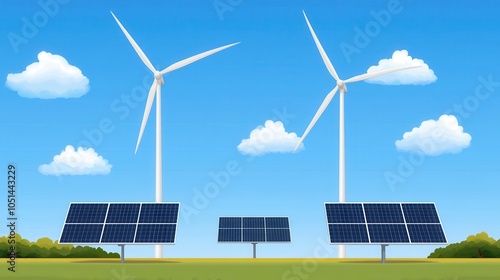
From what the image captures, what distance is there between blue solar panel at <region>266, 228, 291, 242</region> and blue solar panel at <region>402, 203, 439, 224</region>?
1738 centimetres

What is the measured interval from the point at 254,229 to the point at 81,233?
21.6 meters

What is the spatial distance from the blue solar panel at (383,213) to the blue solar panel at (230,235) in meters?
17.0

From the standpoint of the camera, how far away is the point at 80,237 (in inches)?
1866

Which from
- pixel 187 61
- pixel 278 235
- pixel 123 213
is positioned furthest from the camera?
pixel 278 235

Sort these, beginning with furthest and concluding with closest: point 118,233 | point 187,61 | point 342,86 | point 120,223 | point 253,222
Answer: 1. point 253,222
2. point 187,61
3. point 342,86
4. point 120,223
5. point 118,233

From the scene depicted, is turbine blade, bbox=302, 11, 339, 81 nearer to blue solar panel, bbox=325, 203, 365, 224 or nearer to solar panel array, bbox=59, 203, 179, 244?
blue solar panel, bbox=325, 203, 365, 224

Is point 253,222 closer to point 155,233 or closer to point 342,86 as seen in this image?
point 342,86

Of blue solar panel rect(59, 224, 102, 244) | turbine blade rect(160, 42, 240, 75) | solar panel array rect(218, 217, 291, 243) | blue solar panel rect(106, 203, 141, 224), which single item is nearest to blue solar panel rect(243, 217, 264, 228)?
solar panel array rect(218, 217, 291, 243)

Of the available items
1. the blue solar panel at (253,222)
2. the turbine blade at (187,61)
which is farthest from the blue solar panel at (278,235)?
the turbine blade at (187,61)

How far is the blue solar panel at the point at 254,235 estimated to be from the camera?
64.3 meters

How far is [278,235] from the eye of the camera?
65.6 metres

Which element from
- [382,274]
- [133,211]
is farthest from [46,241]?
[382,274]

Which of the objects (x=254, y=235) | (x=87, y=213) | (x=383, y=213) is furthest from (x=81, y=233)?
(x=254, y=235)

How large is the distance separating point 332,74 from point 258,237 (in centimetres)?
1600
